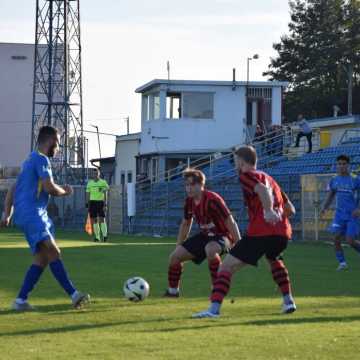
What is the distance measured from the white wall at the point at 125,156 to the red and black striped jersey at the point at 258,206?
4769 cm

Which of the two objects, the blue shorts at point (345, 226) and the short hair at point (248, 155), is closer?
the short hair at point (248, 155)

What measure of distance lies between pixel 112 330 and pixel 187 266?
30.9ft

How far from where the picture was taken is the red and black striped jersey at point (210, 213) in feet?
41.7

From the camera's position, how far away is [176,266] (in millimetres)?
13414

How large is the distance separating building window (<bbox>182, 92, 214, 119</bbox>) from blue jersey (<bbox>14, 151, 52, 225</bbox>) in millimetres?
42707

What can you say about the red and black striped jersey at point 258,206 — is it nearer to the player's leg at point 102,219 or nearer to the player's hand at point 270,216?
the player's hand at point 270,216

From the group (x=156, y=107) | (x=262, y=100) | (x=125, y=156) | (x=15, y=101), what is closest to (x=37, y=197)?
(x=156, y=107)

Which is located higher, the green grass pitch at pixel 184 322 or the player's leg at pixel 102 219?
the player's leg at pixel 102 219

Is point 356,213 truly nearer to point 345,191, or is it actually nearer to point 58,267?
point 345,191

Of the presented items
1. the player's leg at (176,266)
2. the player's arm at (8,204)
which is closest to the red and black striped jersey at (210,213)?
the player's leg at (176,266)

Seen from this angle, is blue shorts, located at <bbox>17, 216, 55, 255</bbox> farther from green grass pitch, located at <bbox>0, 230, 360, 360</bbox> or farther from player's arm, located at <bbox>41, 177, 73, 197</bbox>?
green grass pitch, located at <bbox>0, 230, 360, 360</bbox>

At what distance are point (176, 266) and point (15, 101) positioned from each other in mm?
66250

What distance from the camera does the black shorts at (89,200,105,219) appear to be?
3200 cm

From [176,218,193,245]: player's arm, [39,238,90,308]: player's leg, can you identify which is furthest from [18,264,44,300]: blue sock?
[176,218,193,245]: player's arm
